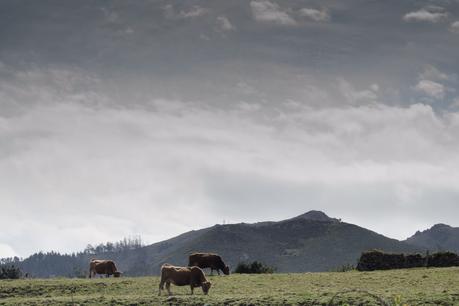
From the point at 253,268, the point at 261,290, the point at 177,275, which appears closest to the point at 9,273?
the point at 253,268

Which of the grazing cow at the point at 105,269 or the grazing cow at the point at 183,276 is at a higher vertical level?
the grazing cow at the point at 105,269

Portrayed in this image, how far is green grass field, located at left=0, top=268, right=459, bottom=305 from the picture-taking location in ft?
104

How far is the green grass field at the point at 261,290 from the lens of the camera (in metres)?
31.7

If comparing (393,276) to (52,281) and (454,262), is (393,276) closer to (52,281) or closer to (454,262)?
(454,262)

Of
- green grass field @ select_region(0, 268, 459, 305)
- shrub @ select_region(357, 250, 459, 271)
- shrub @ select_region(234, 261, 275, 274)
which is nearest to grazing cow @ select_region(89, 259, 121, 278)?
green grass field @ select_region(0, 268, 459, 305)

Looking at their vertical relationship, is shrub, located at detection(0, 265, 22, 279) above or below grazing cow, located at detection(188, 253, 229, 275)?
above

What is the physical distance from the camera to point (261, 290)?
37531 millimetres

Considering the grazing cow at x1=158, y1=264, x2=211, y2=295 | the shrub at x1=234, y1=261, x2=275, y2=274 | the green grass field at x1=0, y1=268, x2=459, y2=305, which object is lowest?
the green grass field at x1=0, y1=268, x2=459, y2=305

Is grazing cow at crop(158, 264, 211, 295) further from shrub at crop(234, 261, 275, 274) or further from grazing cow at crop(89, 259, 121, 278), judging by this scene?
shrub at crop(234, 261, 275, 274)

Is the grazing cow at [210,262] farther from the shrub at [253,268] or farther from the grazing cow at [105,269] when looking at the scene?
the grazing cow at [105,269]

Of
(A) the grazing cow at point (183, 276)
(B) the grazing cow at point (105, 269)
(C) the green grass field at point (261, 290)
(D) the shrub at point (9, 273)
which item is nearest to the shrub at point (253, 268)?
(B) the grazing cow at point (105, 269)

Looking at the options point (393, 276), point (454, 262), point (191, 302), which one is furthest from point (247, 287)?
point (454, 262)

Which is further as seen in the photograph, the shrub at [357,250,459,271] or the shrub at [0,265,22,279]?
the shrub at [0,265,22,279]

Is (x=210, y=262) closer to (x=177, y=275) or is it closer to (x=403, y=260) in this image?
(x=177, y=275)
